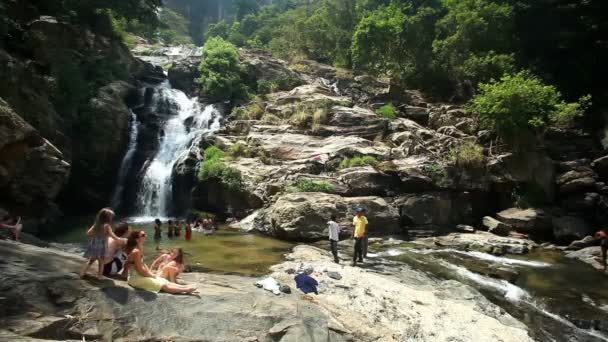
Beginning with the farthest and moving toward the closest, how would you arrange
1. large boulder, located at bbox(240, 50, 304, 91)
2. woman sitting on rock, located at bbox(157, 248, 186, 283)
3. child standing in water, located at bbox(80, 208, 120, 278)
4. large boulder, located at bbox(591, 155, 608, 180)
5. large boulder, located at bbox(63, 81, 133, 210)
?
large boulder, located at bbox(240, 50, 304, 91) < large boulder, located at bbox(63, 81, 133, 210) < large boulder, located at bbox(591, 155, 608, 180) < woman sitting on rock, located at bbox(157, 248, 186, 283) < child standing in water, located at bbox(80, 208, 120, 278)

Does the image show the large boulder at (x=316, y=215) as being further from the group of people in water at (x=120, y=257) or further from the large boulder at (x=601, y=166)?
the large boulder at (x=601, y=166)

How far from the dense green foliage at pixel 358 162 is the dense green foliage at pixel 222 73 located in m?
15.6

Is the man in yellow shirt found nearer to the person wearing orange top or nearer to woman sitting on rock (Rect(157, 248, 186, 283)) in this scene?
the person wearing orange top

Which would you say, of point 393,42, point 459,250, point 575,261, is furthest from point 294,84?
point 575,261

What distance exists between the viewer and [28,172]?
1700 cm

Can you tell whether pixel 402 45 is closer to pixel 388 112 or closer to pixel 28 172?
pixel 388 112

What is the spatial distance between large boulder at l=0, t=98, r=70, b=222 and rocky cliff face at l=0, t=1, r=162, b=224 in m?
0.17

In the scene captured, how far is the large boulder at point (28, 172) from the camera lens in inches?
597

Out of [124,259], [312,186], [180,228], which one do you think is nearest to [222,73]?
[312,186]

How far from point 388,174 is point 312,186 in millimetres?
4006

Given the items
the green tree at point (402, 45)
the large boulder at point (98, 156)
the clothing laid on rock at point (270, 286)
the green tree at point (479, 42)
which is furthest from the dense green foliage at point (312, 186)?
the green tree at point (402, 45)

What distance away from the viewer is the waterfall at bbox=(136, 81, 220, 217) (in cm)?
2506

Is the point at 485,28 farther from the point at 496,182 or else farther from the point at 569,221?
the point at 569,221

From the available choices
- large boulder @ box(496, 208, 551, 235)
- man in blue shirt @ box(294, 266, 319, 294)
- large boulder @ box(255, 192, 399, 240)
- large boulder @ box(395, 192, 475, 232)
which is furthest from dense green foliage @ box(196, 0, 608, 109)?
man in blue shirt @ box(294, 266, 319, 294)
